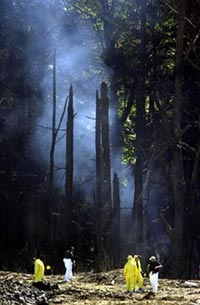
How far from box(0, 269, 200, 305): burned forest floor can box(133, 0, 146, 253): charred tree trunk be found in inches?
280

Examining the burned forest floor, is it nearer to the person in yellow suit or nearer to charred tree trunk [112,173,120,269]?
the person in yellow suit

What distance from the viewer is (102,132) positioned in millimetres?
29875

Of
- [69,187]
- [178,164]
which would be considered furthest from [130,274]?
[69,187]

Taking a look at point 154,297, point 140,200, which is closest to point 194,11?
point 140,200

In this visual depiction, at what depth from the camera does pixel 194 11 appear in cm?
2905

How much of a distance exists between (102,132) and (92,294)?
12680mm

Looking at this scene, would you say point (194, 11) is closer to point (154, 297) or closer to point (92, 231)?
point (92, 231)

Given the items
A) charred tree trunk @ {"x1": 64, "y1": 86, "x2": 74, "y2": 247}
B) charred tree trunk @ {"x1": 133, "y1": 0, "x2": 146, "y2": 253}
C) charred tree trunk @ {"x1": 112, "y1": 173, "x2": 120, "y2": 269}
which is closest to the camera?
charred tree trunk @ {"x1": 133, "y1": 0, "x2": 146, "y2": 253}

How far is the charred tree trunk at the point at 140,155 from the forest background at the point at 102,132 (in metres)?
0.05

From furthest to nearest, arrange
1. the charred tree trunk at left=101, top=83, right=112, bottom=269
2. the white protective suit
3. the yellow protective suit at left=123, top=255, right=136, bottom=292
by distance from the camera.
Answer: the charred tree trunk at left=101, top=83, right=112, bottom=269
the white protective suit
the yellow protective suit at left=123, top=255, right=136, bottom=292

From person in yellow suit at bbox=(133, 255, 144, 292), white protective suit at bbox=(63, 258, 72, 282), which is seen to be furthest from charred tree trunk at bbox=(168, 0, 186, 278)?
person in yellow suit at bbox=(133, 255, 144, 292)

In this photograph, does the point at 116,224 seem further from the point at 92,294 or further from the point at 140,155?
the point at 92,294

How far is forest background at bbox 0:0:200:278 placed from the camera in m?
28.4

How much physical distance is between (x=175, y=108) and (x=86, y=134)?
490 inches
